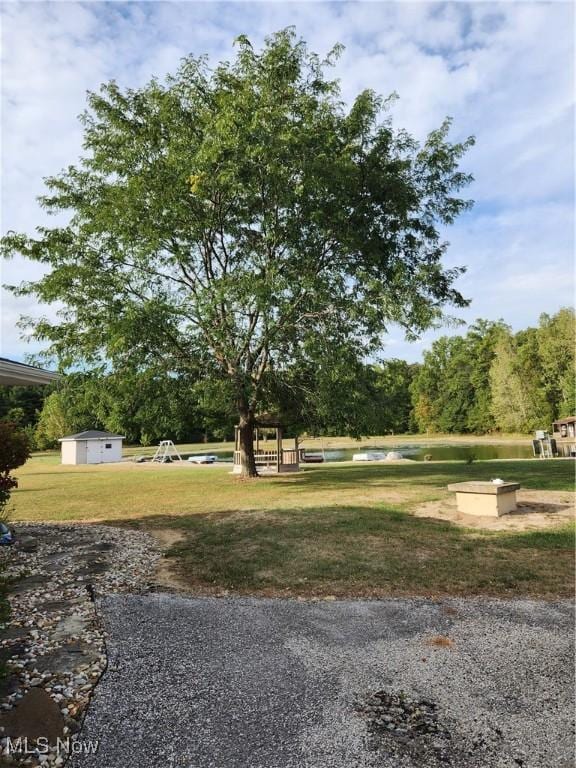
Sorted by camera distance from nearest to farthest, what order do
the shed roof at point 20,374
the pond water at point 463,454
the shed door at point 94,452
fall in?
1. the shed roof at point 20,374
2. the pond water at point 463,454
3. the shed door at point 94,452

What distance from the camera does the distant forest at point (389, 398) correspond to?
504 inches

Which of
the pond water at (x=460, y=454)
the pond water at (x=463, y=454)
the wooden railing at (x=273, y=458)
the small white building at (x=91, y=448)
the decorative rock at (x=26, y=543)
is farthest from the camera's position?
the small white building at (x=91, y=448)

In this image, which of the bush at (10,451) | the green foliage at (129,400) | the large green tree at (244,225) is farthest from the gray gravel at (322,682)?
the green foliage at (129,400)

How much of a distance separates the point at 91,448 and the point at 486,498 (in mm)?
28369

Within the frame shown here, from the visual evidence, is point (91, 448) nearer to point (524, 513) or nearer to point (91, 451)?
point (91, 451)

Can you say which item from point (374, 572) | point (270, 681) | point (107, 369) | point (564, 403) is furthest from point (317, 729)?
point (564, 403)

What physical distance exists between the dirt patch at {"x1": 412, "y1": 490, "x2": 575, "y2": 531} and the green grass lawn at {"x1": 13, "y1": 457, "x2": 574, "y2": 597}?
1.11 feet

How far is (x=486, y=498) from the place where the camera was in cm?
818

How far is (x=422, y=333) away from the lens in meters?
11.2

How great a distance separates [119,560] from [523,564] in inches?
197

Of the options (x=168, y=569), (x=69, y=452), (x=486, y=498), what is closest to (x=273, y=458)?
(x=486, y=498)

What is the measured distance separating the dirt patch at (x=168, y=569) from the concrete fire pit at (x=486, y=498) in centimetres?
511

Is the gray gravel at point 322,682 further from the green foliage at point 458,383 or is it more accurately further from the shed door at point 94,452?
the green foliage at point 458,383

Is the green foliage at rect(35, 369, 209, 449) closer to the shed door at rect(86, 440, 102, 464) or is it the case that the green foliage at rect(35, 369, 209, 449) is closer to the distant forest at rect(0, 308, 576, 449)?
the distant forest at rect(0, 308, 576, 449)
